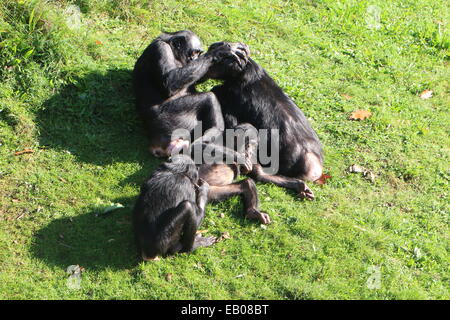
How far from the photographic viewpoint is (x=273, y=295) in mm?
4863

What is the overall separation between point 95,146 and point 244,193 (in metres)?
1.89

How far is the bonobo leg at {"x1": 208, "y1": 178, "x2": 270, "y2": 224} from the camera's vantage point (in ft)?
18.8

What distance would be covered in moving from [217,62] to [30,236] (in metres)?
2.97

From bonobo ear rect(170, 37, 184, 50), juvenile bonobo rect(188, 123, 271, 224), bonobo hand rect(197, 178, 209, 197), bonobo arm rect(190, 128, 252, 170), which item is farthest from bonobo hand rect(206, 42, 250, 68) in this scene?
bonobo hand rect(197, 178, 209, 197)

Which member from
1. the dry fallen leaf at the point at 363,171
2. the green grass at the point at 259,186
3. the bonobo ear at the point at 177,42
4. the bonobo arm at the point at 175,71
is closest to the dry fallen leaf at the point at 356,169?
the dry fallen leaf at the point at 363,171

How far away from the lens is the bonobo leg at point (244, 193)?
5734mm

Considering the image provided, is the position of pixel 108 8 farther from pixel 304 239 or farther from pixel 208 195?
pixel 304 239

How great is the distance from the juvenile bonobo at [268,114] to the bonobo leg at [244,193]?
43cm

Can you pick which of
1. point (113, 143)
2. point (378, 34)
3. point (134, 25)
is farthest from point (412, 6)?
point (113, 143)

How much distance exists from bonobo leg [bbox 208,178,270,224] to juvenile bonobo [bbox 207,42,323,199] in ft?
1.40

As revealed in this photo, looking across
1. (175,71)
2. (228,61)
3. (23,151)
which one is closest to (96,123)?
(23,151)

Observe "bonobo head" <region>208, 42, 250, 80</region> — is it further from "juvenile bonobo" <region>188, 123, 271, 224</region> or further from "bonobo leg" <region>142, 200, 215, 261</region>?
"bonobo leg" <region>142, 200, 215, 261</region>

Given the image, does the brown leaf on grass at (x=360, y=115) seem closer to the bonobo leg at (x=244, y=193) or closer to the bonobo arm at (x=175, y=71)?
the bonobo arm at (x=175, y=71)

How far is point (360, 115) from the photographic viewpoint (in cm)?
776
